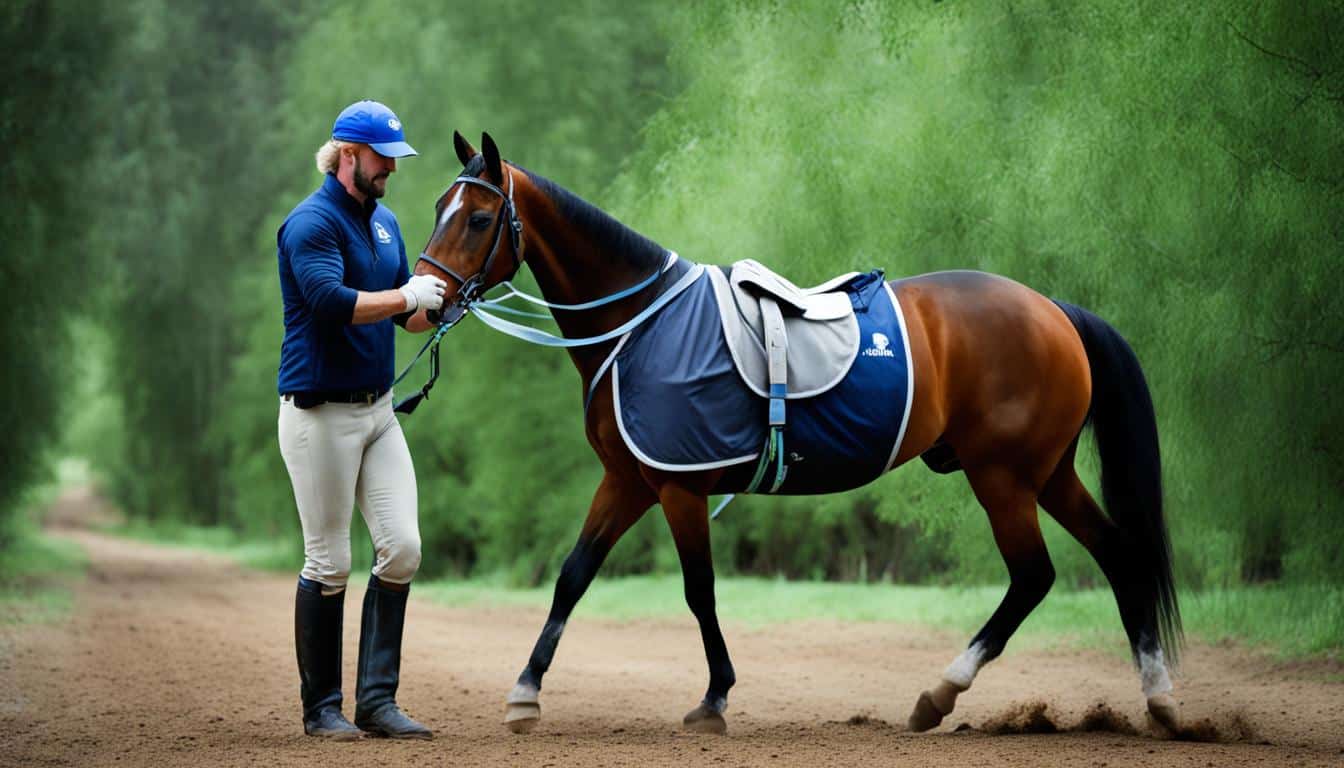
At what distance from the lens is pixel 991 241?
8016 mm

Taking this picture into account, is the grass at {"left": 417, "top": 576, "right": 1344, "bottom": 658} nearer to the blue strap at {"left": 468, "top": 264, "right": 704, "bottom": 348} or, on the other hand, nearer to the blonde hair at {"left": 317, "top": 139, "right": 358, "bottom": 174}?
the blue strap at {"left": 468, "top": 264, "right": 704, "bottom": 348}

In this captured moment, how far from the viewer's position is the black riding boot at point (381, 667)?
4.87 metres

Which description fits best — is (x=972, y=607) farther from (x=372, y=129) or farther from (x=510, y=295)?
(x=372, y=129)

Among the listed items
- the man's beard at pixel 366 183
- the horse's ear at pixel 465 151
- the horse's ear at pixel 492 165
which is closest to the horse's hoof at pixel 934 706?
the horse's ear at pixel 492 165

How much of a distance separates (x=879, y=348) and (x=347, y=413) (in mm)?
1948

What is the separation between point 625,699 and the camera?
6.54m

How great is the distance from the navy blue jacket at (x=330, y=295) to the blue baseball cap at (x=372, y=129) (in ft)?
0.61

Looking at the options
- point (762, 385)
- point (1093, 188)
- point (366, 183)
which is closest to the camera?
point (366, 183)

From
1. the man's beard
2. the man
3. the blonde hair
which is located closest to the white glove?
the man

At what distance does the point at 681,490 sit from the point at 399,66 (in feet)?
41.3

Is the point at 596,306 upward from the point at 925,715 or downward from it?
upward

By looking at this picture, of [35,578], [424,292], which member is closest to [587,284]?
[424,292]

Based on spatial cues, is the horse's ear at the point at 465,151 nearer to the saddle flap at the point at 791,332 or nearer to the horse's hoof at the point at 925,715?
the saddle flap at the point at 791,332

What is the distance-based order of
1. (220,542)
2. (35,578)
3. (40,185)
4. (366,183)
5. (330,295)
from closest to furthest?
(330,295) → (366,183) → (40,185) → (35,578) → (220,542)
